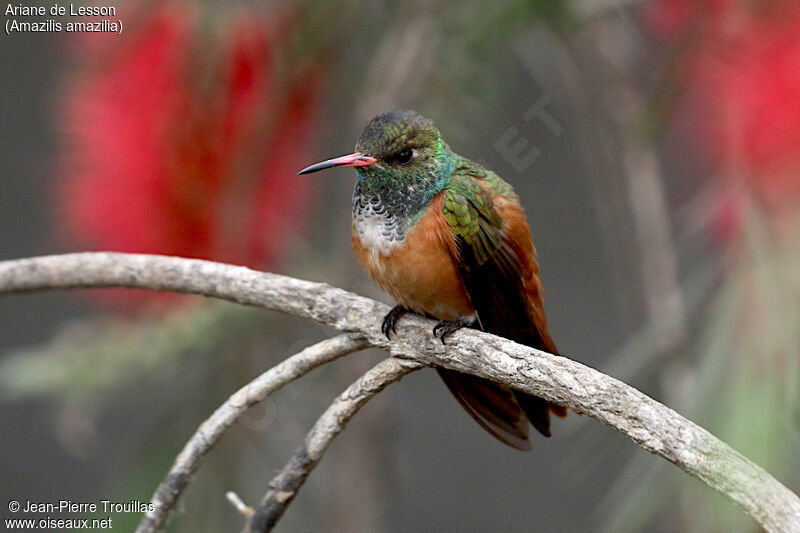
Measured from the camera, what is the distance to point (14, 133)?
224 centimetres

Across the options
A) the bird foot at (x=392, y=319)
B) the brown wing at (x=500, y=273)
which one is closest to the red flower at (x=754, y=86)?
the brown wing at (x=500, y=273)

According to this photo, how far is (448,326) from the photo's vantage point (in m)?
0.84

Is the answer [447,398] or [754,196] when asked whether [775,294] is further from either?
[447,398]

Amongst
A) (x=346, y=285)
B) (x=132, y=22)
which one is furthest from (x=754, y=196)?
(x=132, y=22)

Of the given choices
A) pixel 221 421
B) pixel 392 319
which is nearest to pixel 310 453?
pixel 221 421

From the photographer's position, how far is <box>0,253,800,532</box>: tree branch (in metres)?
0.58

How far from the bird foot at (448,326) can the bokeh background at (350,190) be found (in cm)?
21

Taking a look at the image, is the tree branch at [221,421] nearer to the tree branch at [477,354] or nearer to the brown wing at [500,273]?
the tree branch at [477,354]

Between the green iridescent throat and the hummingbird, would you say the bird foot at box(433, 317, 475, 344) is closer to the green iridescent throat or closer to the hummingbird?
the hummingbird

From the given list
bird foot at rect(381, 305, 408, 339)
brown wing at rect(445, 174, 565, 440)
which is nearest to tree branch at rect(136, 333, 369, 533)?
bird foot at rect(381, 305, 408, 339)

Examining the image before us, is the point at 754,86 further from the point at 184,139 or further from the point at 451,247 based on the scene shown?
the point at 184,139

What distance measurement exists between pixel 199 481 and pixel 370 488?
0.82ft

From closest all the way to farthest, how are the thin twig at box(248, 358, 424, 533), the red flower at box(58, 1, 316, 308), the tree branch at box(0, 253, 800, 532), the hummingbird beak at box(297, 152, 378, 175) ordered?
the tree branch at box(0, 253, 800, 532) → the thin twig at box(248, 358, 424, 533) → the hummingbird beak at box(297, 152, 378, 175) → the red flower at box(58, 1, 316, 308)

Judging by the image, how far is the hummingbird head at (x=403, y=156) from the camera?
2.89ft
